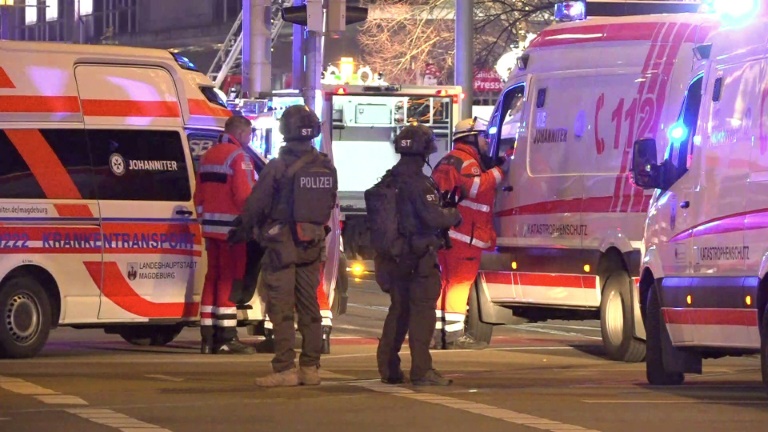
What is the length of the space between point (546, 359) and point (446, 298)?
3.89 ft

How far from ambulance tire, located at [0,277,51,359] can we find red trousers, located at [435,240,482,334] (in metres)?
3.24

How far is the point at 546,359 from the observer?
1353 centimetres

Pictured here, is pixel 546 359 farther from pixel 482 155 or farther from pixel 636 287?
pixel 482 155

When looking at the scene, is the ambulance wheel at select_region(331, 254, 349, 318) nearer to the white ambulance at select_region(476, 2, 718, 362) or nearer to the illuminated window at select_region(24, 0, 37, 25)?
the white ambulance at select_region(476, 2, 718, 362)

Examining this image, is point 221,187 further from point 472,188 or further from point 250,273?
point 472,188

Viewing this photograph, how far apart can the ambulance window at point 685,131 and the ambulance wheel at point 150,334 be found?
16.9 ft

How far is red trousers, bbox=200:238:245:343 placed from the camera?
43.7ft

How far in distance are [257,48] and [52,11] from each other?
4353 cm

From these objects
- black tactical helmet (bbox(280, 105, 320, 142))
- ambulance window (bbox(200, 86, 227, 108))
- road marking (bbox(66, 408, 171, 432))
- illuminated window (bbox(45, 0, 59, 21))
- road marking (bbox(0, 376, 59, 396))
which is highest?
illuminated window (bbox(45, 0, 59, 21))

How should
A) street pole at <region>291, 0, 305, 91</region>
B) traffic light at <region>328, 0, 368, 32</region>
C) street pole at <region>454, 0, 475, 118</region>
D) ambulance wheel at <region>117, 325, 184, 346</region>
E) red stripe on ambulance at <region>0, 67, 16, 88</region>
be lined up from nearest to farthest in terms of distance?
red stripe on ambulance at <region>0, 67, 16, 88</region> → ambulance wheel at <region>117, 325, 184, 346</region> → traffic light at <region>328, 0, 368, 32</region> → street pole at <region>291, 0, 305, 91</region> → street pole at <region>454, 0, 475, 118</region>

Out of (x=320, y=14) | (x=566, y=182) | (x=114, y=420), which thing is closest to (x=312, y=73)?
(x=320, y=14)

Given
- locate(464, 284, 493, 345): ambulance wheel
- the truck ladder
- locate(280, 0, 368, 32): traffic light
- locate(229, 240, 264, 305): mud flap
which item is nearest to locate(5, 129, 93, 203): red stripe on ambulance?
locate(229, 240, 264, 305): mud flap

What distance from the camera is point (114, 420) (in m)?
9.00

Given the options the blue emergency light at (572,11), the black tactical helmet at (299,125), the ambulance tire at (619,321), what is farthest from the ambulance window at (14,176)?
the blue emergency light at (572,11)
